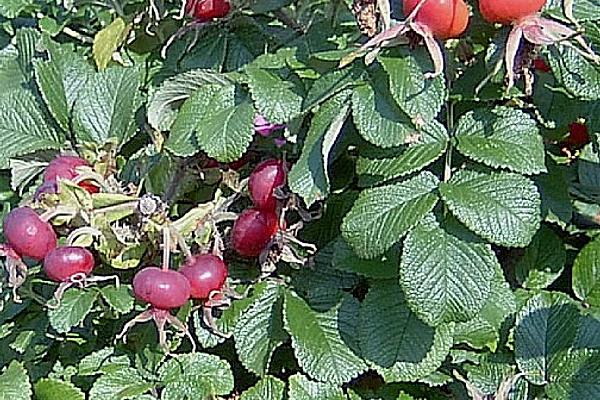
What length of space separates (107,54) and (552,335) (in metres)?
0.88

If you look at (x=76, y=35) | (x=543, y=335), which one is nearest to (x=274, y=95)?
(x=543, y=335)

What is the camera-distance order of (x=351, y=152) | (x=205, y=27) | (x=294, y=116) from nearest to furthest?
1. (x=294, y=116)
2. (x=351, y=152)
3. (x=205, y=27)

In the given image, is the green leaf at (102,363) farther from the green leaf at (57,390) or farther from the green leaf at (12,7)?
the green leaf at (12,7)

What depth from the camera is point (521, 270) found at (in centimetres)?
161

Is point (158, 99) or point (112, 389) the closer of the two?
point (112, 389)

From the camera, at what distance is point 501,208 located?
50.7 inches

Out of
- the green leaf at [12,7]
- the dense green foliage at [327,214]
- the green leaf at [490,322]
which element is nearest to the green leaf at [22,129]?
the dense green foliage at [327,214]

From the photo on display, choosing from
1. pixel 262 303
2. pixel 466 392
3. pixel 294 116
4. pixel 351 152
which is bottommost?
Answer: pixel 466 392

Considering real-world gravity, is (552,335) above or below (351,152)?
below

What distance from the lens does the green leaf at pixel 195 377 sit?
142cm

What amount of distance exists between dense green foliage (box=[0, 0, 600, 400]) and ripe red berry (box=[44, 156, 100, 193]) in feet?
0.10

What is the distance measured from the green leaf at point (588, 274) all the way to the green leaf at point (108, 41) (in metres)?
0.85

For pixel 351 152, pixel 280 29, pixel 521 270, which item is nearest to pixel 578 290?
pixel 521 270

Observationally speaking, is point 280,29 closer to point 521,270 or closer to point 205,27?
point 205,27
